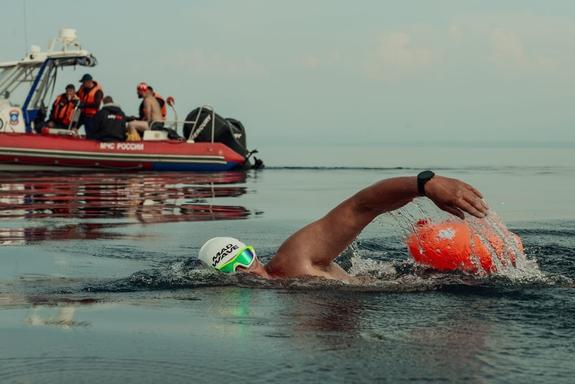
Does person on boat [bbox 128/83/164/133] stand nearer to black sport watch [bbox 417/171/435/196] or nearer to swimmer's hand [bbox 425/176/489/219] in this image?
black sport watch [bbox 417/171/435/196]

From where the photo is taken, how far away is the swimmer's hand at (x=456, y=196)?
5531 mm

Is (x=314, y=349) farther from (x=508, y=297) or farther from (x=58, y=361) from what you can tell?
(x=508, y=297)

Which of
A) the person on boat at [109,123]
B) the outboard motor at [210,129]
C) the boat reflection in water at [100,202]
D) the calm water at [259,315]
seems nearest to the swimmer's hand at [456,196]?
the calm water at [259,315]

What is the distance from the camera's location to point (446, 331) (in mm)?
5113

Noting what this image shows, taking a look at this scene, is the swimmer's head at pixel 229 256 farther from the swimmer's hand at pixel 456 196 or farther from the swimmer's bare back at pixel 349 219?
the swimmer's hand at pixel 456 196

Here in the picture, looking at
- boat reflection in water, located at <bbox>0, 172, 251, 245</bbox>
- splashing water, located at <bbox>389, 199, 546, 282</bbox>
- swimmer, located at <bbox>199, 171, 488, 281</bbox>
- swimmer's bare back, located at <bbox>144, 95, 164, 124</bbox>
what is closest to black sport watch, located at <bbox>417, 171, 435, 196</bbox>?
swimmer, located at <bbox>199, 171, 488, 281</bbox>

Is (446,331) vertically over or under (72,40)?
under

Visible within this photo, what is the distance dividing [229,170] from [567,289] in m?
22.7

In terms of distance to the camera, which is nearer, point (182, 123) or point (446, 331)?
point (446, 331)

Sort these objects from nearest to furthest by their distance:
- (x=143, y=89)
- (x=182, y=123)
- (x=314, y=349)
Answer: (x=314, y=349) < (x=143, y=89) < (x=182, y=123)

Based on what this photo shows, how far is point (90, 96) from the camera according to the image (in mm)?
25469

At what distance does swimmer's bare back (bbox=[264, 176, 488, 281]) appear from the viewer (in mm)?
5613

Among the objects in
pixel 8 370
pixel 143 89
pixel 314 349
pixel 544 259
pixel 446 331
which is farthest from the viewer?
pixel 143 89

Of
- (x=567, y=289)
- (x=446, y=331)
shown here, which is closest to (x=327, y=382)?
(x=446, y=331)
